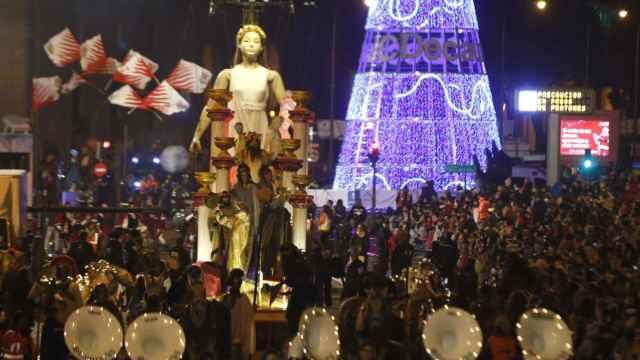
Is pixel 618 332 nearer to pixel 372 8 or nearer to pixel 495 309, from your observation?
pixel 495 309

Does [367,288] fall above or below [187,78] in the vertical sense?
below

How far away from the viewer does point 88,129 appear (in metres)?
60.3

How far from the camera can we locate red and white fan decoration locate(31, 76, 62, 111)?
4138 cm

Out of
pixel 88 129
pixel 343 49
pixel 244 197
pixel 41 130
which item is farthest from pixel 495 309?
pixel 343 49

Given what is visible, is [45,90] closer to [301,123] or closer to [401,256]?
[401,256]

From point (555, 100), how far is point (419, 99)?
16140mm

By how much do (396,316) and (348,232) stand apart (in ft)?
49.2

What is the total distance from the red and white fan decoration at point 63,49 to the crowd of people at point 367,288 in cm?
840

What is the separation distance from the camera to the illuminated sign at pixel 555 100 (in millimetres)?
61375

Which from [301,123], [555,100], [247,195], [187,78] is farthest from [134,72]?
[555,100]

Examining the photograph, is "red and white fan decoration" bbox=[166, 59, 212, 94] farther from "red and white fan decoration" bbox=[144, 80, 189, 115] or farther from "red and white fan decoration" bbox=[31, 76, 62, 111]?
"red and white fan decoration" bbox=[31, 76, 62, 111]

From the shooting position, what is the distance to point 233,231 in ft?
77.0

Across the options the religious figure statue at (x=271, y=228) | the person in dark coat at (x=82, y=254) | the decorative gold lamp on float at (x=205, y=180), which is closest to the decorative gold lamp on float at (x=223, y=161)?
the decorative gold lamp on float at (x=205, y=180)

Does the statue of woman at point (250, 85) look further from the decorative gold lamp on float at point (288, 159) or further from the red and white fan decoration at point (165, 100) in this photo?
the red and white fan decoration at point (165, 100)
